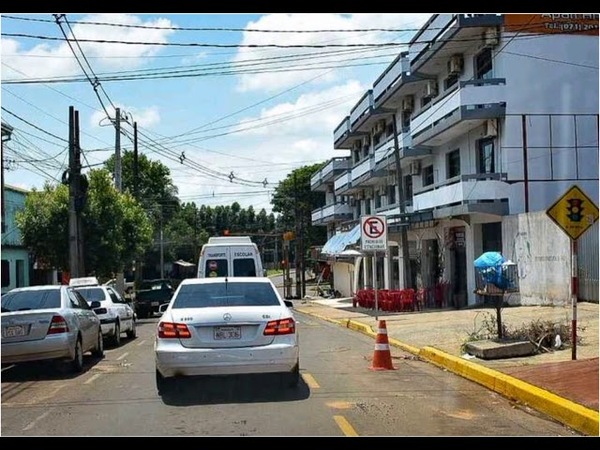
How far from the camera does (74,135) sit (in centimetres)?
2662

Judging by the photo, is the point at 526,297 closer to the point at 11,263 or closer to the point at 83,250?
the point at 83,250

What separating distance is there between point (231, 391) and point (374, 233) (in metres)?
10.3

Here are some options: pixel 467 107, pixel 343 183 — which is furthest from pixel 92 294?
pixel 343 183

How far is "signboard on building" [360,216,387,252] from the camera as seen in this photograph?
20.1 metres

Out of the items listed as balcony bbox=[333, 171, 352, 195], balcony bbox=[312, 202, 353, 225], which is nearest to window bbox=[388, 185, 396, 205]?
balcony bbox=[333, 171, 352, 195]

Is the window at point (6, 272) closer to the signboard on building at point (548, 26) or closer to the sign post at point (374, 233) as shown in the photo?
the sign post at point (374, 233)

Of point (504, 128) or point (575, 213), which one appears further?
point (504, 128)

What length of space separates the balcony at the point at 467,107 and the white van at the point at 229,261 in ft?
28.9

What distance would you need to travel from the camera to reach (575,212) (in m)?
11.3

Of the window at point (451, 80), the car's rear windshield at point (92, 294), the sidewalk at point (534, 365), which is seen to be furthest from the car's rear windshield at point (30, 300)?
the window at point (451, 80)

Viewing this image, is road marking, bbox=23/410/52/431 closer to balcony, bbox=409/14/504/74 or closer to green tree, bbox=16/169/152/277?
balcony, bbox=409/14/504/74

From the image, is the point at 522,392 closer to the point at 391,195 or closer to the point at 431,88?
the point at 431,88
